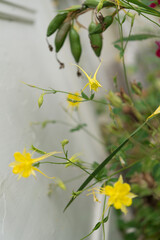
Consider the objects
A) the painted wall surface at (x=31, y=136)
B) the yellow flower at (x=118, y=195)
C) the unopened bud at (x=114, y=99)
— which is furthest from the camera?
the unopened bud at (x=114, y=99)

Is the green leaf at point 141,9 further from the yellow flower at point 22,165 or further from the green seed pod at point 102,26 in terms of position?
the yellow flower at point 22,165

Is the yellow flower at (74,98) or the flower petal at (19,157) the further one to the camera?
the yellow flower at (74,98)

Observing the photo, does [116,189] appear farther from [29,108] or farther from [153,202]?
[153,202]

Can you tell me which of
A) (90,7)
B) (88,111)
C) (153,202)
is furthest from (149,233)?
(90,7)

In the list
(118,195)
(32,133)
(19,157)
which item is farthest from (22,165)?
(32,133)

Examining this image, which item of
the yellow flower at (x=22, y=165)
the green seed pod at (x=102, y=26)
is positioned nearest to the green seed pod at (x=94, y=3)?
the green seed pod at (x=102, y=26)

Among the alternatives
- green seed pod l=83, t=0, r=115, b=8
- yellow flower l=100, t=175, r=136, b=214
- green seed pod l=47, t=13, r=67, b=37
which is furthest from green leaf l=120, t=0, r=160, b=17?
yellow flower l=100, t=175, r=136, b=214

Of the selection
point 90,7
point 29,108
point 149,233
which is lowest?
point 149,233

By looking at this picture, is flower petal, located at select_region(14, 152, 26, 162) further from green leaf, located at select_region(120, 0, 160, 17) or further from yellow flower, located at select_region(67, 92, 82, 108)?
green leaf, located at select_region(120, 0, 160, 17)
